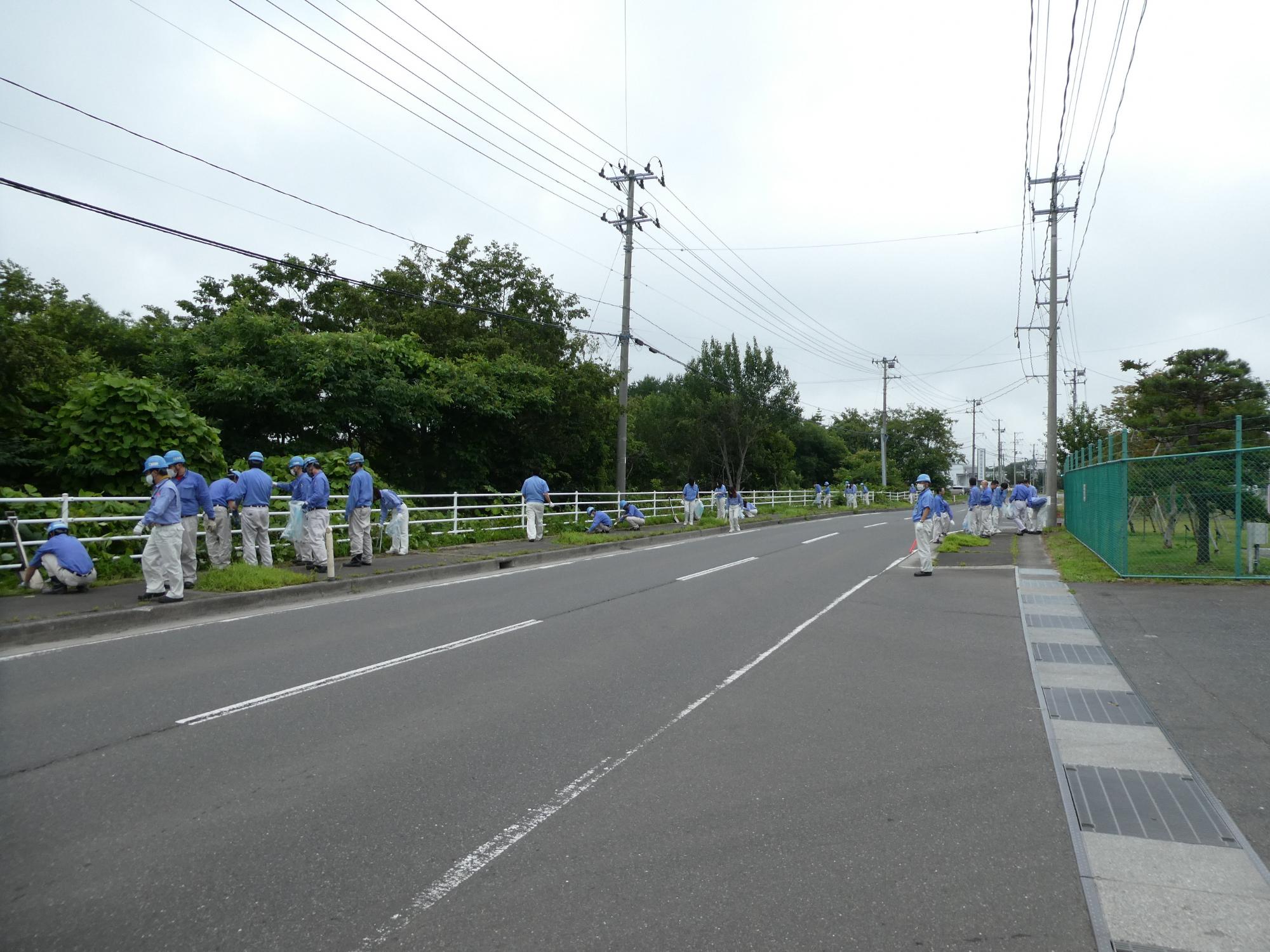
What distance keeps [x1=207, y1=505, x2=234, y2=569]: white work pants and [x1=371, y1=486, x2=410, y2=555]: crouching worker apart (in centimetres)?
383

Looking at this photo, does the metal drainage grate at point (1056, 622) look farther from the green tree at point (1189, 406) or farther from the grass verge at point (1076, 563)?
the green tree at point (1189, 406)

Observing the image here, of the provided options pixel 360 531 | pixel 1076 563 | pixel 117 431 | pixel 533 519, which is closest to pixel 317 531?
pixel 360 531

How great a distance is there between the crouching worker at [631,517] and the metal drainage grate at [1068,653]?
1759 centimetres

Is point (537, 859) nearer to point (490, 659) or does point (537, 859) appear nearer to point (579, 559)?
point (490, 659)

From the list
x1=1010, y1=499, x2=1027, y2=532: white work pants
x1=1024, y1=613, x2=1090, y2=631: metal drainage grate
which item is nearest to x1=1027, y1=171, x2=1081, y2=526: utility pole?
x1=1010, y1=499, x2=1027, y2=532: white work pants

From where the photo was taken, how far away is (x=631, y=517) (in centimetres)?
2625

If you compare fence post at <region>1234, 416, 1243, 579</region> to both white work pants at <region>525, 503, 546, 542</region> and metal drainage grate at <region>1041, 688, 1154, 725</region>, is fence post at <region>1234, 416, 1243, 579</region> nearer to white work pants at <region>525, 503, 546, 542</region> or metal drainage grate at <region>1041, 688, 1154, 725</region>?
metal drainage grate at <region>1041, 688, 1154, 725</region>

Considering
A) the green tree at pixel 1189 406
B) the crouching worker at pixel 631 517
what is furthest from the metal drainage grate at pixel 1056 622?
the crouching worker at pixel 631 517

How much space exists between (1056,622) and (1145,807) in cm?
618

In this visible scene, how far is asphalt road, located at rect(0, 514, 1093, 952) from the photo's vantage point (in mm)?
3285

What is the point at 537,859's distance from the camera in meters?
3.75

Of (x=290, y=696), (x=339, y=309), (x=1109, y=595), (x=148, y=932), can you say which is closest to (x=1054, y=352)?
(x=1109, y=595)

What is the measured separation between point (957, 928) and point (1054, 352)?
1232 inches

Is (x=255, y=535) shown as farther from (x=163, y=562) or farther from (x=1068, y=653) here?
(x=1068, y=653)
